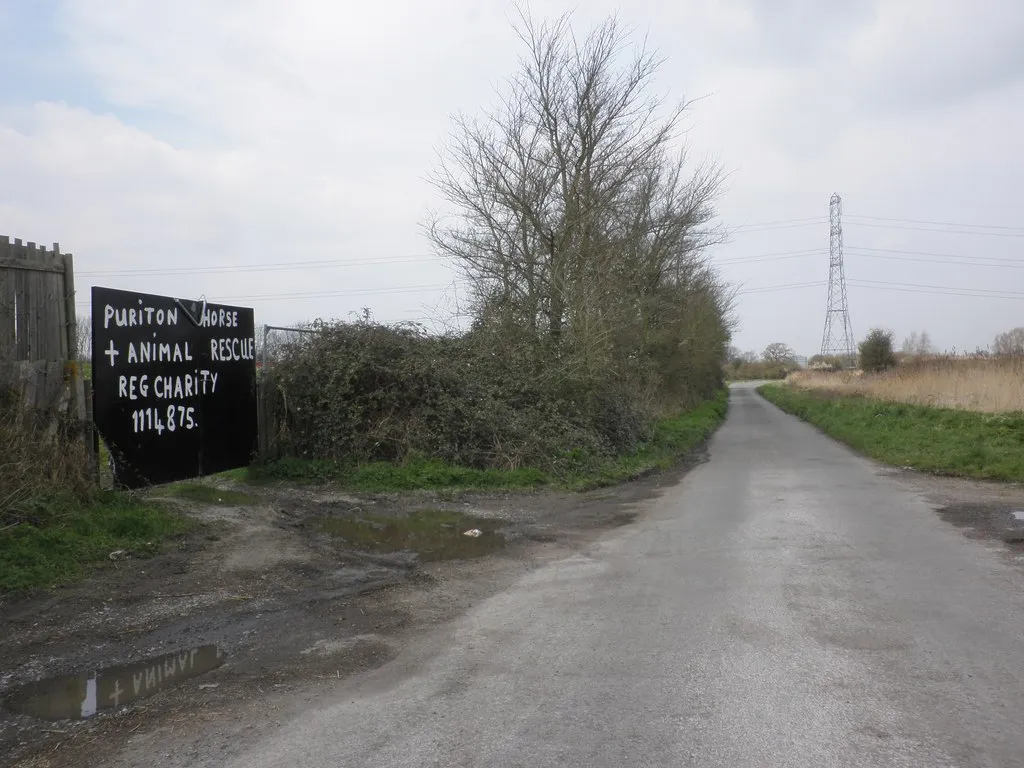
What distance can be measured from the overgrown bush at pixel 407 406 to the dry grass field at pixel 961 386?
13.2 m

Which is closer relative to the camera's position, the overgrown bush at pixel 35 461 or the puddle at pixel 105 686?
the puddle at pixel 105 686

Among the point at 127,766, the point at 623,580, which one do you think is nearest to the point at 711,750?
the point at 127,766

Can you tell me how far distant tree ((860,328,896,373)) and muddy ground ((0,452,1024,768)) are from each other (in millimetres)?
44129

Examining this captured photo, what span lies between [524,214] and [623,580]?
15519 mm

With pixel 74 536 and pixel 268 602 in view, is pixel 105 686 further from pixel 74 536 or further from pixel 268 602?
pixel 74 536

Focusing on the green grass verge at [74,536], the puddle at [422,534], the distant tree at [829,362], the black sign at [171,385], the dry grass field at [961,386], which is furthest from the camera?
the distant tree at [829,362]

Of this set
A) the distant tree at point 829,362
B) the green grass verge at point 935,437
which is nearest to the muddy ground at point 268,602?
the green grass verge at point 935,437

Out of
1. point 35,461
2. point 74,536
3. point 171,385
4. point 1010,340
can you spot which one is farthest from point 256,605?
point 1010,340

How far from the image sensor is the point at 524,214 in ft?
72.1

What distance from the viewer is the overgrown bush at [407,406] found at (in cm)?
1412

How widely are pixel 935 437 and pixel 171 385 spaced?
17852mm

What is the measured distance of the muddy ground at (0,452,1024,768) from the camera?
4.60 m

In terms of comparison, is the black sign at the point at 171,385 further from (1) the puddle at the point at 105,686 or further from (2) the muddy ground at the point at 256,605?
(1) the puddle at the point at 105,686

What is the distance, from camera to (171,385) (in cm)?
1084
